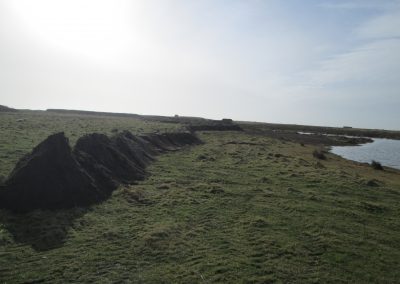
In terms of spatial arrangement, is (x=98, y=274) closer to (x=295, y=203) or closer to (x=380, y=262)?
(x=380, y=262)

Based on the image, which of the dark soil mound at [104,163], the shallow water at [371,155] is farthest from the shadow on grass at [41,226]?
the shallow water at [371,155]

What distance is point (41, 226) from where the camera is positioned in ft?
56.9

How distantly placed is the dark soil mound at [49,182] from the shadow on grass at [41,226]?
78cm

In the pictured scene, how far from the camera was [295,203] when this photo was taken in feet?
77.3

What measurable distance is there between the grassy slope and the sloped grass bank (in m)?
0.04

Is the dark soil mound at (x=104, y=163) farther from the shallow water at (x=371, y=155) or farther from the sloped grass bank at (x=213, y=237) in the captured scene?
the shallow water at (x=371, y=155)

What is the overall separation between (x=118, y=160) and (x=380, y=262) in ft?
65.1

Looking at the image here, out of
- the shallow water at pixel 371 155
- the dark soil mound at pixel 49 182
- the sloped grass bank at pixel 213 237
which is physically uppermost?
the dark soil mound at pixel 49 182

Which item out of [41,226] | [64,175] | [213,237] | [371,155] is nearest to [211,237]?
[213,237]

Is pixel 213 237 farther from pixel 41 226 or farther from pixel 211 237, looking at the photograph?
pixel 41 226

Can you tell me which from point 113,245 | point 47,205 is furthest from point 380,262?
point 47,205

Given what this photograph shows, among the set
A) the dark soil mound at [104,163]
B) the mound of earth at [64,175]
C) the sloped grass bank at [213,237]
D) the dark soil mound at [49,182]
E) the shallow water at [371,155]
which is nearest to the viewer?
the sloped grass bank at [213,237]

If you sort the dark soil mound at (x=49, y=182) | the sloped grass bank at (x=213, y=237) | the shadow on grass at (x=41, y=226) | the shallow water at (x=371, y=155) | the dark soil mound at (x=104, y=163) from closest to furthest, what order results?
the sloped grass bank at (x=213, y=237)
the shadow on grass at (x=41, y=226)
the dark soil mound at (x=49, y=182)
the dark soil mound at (x=104, y=163)
the shallow water at (x=371, y=155)

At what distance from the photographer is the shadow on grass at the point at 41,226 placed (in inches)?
632
